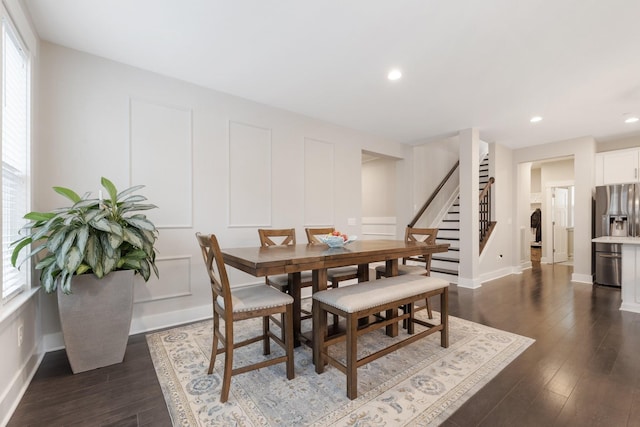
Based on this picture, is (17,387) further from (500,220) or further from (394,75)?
(500,220)

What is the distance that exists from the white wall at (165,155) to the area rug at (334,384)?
2.09 ft

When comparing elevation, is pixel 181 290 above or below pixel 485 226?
below

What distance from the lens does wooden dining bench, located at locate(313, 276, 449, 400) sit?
179cm

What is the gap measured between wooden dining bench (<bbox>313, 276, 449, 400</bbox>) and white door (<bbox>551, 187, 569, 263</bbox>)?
682 centimetres

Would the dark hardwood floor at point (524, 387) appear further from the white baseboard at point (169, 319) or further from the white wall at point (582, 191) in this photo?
the white wall at point (582, 191)

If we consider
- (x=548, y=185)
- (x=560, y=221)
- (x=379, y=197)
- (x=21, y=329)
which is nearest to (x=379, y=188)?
(x=379, y=197)

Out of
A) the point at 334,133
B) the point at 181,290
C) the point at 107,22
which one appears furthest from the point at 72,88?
the point at 334,133

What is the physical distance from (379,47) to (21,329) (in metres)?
3.36

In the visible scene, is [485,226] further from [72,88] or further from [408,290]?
[72,88]

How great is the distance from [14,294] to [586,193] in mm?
7579

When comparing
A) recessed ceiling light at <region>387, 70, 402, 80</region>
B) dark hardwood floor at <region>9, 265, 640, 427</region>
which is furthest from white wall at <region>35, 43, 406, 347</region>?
recessed ceiling light at <region>387, 70, 402, 80</region>

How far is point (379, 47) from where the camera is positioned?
8.00 feet

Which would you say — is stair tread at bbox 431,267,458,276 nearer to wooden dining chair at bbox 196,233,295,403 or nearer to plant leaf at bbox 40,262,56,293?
wooden dining chair at bbox 196,233,295,403

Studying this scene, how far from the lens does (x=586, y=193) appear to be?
5066mm
